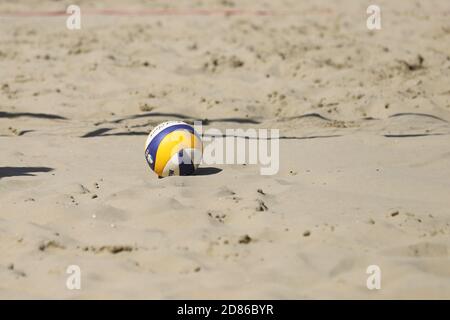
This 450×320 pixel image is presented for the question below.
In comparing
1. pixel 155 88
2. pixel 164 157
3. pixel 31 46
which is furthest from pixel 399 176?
pixel 31 46

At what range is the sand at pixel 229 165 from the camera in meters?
4.11

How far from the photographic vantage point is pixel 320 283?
3.93 m

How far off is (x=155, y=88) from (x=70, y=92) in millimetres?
868

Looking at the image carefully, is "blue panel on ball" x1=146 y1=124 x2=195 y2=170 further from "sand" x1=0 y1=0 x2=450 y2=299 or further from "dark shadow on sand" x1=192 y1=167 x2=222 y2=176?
"dark shadow on sand" x1=192 y1=167 x2=222 y2=176

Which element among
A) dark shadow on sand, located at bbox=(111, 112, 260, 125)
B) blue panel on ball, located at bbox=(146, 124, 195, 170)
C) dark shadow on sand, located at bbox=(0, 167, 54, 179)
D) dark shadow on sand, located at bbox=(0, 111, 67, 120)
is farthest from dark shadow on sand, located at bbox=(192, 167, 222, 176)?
dark shadow on sand, located at bbox=(0, 111, 67, 120)

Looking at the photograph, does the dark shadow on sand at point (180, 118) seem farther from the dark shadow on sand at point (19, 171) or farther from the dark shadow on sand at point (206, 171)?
the dark shadow on sand at point (19, 171)

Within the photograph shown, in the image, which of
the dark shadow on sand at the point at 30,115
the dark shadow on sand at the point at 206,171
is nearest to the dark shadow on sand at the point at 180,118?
the dark shadow on sand at the point at 30,115

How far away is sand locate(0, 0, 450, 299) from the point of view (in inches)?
162

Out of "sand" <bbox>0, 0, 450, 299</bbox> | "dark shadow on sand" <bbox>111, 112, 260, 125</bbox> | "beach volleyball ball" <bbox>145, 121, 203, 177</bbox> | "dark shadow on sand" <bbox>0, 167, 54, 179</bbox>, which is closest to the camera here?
"sand" <bbox>0, 0, 450, 299</bbox>

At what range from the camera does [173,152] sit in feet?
18.6

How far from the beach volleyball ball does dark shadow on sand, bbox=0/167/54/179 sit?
0.82 m

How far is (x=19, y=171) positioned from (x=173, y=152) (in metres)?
1.13
